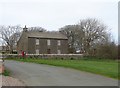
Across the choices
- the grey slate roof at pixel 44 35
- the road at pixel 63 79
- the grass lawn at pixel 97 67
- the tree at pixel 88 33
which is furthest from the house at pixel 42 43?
the road at pixel 63 79

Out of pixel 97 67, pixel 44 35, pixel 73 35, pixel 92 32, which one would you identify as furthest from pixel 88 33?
pixel 97 67

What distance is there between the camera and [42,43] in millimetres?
76688

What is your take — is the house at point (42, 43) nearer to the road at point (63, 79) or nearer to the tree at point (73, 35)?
the tree at point (73, 35)

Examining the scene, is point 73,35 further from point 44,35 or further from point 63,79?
point 63,79

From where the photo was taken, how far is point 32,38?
75.3 metres

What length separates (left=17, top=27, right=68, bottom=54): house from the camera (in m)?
75.0

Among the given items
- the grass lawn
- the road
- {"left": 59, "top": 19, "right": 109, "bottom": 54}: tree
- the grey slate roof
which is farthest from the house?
the road

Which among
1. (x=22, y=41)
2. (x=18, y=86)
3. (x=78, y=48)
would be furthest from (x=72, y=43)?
(x=18, y=86)

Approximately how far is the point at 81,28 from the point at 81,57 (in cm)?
2678

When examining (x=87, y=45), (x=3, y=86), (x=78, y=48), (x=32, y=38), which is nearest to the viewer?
(x=3, y=86)

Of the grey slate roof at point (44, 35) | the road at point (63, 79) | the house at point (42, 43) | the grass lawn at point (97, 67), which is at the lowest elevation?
the road at point (63, 79)

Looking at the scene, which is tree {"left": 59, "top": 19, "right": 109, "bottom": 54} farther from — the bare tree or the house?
the house

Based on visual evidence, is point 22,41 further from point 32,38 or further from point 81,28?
point 81,28

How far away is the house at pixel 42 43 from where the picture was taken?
7500 centimetres
